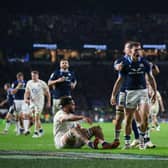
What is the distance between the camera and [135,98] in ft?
40.0

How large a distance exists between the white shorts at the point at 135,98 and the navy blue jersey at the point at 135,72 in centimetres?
8

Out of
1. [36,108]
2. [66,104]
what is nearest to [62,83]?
[36,108]

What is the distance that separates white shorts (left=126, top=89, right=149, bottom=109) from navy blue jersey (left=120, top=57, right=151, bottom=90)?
8 centimetres

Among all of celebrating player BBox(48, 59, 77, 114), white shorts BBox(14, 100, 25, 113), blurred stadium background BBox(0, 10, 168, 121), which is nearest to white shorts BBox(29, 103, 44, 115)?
white shorts BBox(14, 100, 25, 113)

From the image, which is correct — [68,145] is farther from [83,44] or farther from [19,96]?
[83,44]

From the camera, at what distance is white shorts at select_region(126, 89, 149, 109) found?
1216 centimetres

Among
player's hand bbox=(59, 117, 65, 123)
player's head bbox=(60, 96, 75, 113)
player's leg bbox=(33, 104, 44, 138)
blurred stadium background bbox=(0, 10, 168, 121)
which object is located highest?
blurred stadium background bbox=(0, 10, 168, 121)

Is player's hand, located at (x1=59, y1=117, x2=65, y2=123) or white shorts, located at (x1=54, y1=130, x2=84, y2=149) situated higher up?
player's hand, located at (x1=59, y1=117, x2=65, y2=123)

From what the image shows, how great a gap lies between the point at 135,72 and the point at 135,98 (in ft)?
1.69

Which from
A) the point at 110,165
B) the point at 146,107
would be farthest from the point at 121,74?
the point at 110,165

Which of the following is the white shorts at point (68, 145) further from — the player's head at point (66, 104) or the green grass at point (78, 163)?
the green grass at point (78, 163)

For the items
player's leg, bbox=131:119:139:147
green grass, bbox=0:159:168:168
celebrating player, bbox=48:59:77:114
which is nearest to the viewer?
green grass, bbox=0:159:168:168

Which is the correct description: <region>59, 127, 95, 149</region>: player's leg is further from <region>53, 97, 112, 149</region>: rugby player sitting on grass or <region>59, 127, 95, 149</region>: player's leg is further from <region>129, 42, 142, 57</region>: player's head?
<region>129, 42, 142, 57</region>: player's head

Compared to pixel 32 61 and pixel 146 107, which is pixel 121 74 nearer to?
pixel 146 107
